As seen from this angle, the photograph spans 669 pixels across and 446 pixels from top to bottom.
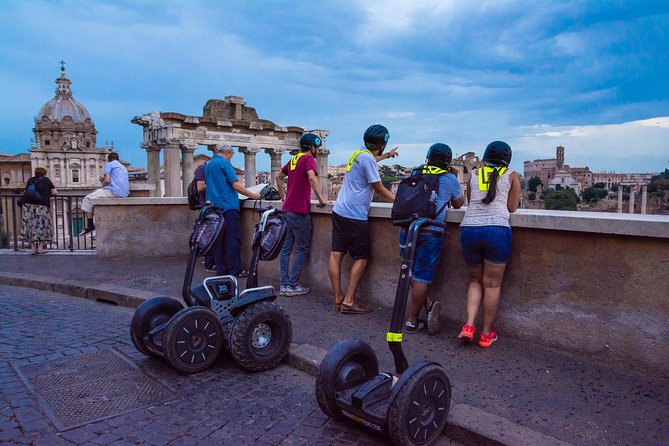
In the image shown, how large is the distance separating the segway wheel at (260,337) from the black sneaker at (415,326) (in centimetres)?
123

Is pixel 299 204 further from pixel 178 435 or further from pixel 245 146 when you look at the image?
pixel 245 146

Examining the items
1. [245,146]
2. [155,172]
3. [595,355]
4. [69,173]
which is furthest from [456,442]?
[69,173]

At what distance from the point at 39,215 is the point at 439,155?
944cm

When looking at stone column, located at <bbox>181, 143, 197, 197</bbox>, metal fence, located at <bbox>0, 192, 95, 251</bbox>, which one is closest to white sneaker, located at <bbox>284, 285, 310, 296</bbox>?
metal fence, located at <bbox>0, 192, 95, 251</bbox>

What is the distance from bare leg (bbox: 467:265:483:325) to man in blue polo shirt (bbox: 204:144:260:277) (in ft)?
11.7

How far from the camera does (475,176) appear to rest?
4.82 meters

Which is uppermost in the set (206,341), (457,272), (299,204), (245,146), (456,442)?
(245,146)

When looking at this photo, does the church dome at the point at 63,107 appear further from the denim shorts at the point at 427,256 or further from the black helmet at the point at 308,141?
the denim shorts at the point at 427,256

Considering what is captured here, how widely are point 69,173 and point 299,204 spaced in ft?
269

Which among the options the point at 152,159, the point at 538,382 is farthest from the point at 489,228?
the point at 152,159

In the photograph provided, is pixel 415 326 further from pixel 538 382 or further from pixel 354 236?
pixel 538 382

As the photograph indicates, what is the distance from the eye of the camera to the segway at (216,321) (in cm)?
440

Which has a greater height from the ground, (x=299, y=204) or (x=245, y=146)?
(x=245, y=146)

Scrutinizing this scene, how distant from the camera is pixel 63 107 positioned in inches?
3450
